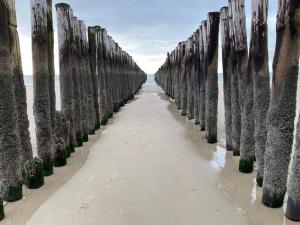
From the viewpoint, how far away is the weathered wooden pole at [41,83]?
514 centimetres

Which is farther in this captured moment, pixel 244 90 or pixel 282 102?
pixel 244 90

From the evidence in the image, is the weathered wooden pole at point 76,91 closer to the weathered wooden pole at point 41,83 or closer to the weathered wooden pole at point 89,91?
the weathered wooden pole at point 89,91

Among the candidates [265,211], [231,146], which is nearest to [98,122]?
[231,146]

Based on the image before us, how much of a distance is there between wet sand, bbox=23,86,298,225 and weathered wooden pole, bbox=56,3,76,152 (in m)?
0.84

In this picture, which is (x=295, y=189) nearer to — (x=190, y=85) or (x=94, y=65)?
(x=94, y=65)

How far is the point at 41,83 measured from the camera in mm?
5188

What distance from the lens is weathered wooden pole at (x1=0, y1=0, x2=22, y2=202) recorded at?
398 cm

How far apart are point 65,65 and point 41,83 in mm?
1983

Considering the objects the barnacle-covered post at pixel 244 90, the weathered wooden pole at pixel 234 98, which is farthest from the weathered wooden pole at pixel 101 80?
the barnacle-covered post at pixel 244 90

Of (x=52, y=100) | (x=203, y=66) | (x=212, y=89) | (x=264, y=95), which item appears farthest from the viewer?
(x=203, y=66)

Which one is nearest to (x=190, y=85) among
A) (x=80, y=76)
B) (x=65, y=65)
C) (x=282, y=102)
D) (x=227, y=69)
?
(x=80, y=76)

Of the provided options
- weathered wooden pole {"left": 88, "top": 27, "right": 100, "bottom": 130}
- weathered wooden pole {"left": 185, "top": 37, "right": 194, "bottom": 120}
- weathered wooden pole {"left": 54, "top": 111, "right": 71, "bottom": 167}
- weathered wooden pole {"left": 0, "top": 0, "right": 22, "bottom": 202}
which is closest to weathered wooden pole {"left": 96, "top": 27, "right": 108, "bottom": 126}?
weathered wooden pole {"left": 88, "top": 27, "right": 100, "bottom": 130}

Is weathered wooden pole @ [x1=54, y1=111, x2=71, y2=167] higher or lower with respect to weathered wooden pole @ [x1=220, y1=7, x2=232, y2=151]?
lower

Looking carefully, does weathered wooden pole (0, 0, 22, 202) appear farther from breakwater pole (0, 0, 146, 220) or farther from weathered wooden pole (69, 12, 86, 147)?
weathered wooden pole (69, 12, 86, 147)
